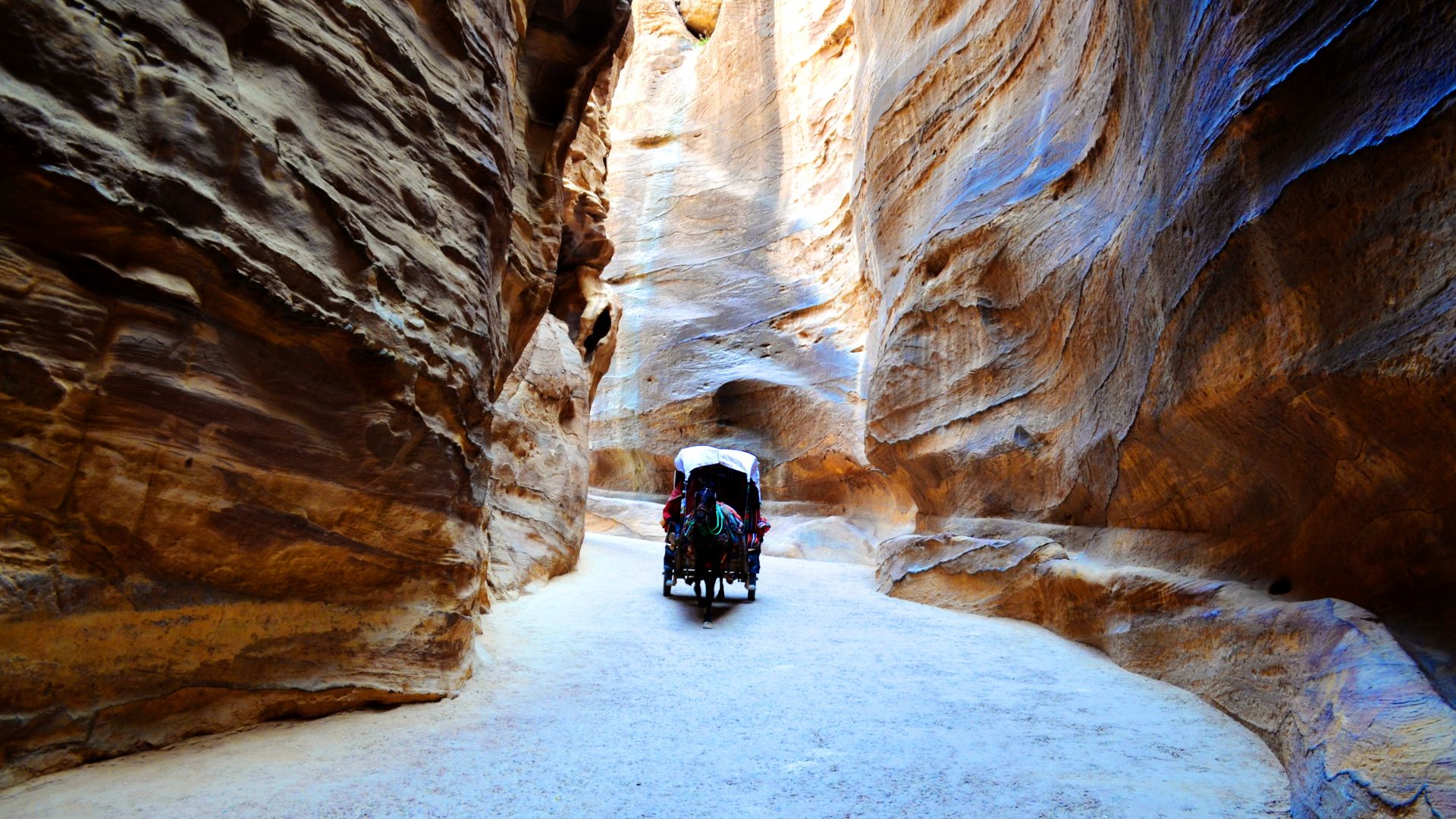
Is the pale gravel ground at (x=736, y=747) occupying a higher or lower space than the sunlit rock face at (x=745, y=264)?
lower

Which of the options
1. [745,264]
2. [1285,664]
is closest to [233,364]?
[1285,664]

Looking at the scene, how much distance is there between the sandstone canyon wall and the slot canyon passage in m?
0.03

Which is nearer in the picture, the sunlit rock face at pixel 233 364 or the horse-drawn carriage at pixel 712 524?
the sunlit rock face at pixel 233 364

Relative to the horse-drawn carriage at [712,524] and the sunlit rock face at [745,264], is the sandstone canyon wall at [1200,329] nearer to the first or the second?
the horse-drawn carriage at [712,524]

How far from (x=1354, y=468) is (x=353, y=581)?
564 cm

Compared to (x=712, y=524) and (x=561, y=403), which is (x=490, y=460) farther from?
(x=561, y=403)

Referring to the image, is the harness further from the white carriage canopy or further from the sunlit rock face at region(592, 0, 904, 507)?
the sunlit rock face at region(592, 0, 904, 507)

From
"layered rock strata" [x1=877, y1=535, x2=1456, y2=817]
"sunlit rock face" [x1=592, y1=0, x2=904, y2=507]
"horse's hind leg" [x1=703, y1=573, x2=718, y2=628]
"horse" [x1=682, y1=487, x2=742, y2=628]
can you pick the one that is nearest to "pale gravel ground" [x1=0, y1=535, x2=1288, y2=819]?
"layered rock strata" [x1=877, y1=535, x2=1456, y2=817]

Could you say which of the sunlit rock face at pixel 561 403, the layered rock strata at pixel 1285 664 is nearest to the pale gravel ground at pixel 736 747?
the layered rock strata at pixel 1285 664

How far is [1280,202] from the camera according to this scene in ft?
14.0

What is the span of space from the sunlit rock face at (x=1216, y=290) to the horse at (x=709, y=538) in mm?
3513

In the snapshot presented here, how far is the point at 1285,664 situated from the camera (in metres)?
4.38

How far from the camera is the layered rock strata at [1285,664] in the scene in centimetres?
305

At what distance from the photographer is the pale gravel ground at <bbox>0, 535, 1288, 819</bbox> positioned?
343 cm
